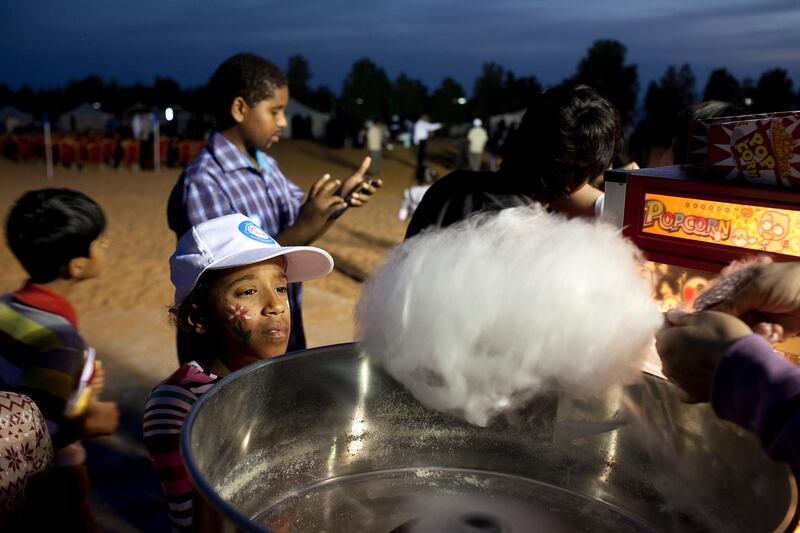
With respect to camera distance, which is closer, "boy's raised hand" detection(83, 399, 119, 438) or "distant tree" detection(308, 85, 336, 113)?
"boy's raised hand" detection(83, 399, 119, 438)

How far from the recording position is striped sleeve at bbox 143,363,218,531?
1.14m

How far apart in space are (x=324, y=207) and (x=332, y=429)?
44.5 inches

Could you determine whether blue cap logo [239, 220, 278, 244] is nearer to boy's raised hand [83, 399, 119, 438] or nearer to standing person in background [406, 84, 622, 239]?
standing person in background [406, 84, 622, 239]

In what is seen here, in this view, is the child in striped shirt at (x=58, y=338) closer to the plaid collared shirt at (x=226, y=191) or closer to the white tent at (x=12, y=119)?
the plaid collared shirt at (x=226, y=191)

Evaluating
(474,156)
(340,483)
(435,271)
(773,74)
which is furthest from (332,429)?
(773,74)

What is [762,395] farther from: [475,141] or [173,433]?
[475,141]

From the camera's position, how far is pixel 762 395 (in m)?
0.68

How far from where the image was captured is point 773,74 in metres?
22.8

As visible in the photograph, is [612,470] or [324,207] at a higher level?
[324,207]

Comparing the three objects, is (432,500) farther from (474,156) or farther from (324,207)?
(474,156)

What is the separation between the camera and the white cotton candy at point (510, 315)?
0.79m

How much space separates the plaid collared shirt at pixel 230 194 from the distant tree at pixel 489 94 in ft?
100

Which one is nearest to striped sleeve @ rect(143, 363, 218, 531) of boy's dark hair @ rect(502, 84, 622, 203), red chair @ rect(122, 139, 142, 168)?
boy's dark hair @ rect(502, 84, 622, 203)

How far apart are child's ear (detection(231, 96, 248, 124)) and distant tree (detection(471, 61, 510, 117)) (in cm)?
3060
